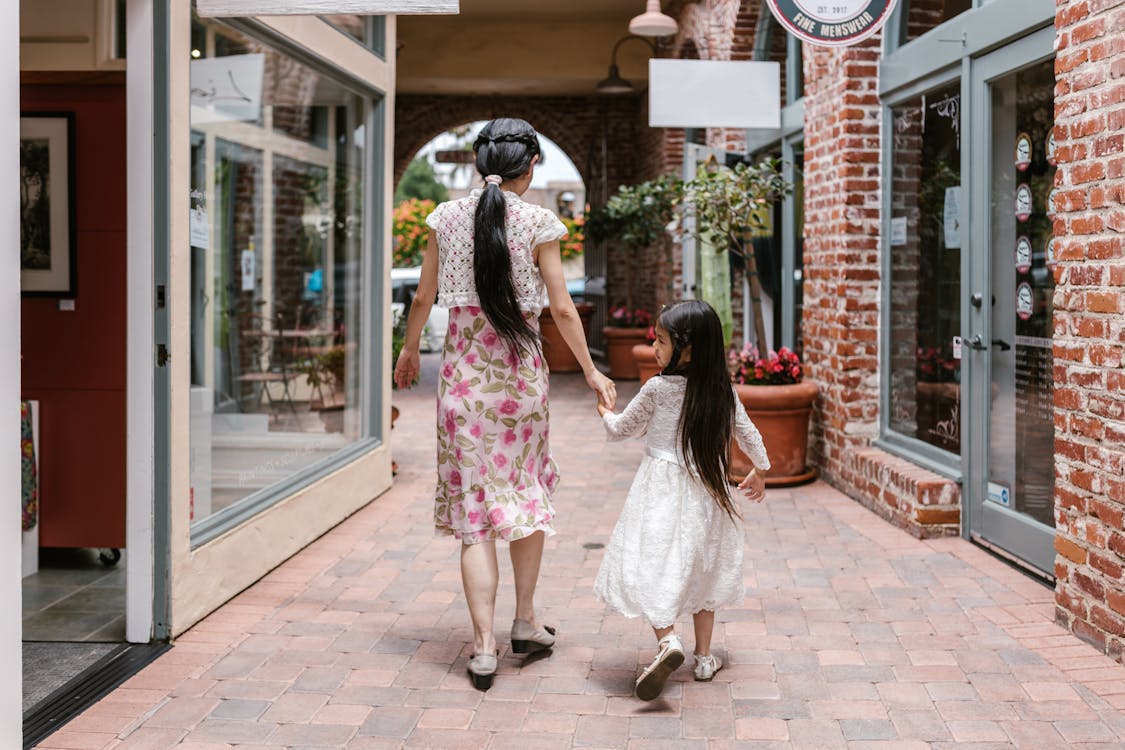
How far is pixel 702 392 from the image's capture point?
3.33 metres

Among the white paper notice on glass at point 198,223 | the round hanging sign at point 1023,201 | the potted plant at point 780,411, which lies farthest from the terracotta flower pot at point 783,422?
the white paper notice on glass at point 198,223

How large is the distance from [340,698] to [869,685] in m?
1.46

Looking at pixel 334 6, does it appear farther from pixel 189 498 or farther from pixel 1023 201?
pixel 1023 201

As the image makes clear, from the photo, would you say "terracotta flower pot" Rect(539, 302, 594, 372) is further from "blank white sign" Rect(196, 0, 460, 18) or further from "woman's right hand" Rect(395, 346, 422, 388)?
"blank white sign" Rect(196, 0, 460, 18)

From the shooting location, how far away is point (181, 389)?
3854mm

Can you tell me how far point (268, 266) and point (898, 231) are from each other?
3.10 m

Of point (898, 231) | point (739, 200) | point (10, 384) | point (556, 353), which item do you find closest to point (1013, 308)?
point (898, 231)

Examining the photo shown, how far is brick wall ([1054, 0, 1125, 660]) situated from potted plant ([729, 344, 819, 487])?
270 cm

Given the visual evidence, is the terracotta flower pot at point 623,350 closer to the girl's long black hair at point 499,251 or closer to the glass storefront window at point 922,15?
the glass storefront window at point 922,15

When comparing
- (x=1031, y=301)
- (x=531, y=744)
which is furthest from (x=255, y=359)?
(x=1031, y=301)

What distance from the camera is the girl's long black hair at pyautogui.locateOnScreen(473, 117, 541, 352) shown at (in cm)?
344

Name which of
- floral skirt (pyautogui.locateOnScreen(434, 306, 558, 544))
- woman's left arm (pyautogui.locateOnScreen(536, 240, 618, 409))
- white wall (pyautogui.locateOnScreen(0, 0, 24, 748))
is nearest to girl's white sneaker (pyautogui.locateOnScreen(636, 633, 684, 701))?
floral skirt (pyautogui.locateOnScreen(434, 306, 558, 544))

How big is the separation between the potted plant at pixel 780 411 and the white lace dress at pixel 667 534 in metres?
3.11

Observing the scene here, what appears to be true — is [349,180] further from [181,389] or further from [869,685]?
[869,685]
